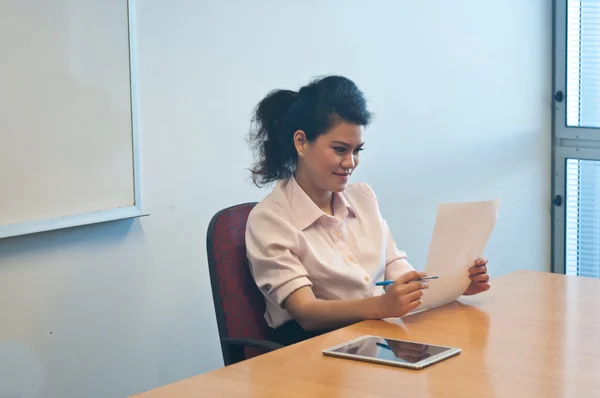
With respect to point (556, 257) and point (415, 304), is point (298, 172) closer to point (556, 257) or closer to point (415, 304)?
point (415, 304)

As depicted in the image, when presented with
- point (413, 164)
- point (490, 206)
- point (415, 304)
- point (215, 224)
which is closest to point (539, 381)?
point (415, 304)

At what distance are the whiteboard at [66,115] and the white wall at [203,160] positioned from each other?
7 cm

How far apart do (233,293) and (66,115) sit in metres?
0.69

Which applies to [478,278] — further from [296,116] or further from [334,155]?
[296,116]

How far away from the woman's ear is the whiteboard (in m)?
0.51

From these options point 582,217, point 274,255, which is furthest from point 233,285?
point 582,217

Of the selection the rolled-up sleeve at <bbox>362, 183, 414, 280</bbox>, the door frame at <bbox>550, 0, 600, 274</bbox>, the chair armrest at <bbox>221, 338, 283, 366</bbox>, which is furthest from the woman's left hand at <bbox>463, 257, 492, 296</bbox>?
the door frame at <bbox>550, 0, 600, 274</bbox>

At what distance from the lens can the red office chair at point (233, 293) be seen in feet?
6.57

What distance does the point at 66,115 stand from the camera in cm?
218

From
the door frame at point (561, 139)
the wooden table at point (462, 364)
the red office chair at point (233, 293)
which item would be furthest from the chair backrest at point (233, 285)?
the door frame at point (561, 139)

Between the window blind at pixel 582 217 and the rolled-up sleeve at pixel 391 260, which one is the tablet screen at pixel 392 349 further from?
the window blind at pixel 582 217

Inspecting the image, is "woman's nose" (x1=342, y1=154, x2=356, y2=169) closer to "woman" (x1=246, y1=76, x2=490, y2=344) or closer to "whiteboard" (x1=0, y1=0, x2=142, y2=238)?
"woman" (x1=246, y1=76, x2=490, y2=344)

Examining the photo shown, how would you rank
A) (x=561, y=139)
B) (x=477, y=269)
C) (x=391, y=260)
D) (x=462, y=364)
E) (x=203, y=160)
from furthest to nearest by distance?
1. (x=561, y=139)
2. (x=203, y=160)
3. (x=391, y=260)
4. (x=477, y=269)
5. (x=462, y=364)

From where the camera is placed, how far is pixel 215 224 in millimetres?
2076
